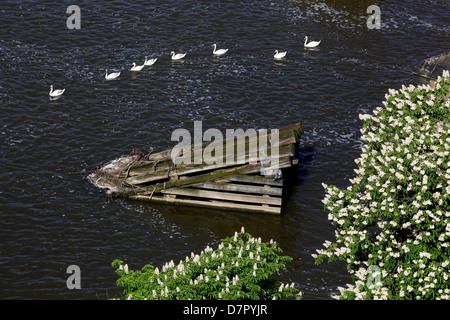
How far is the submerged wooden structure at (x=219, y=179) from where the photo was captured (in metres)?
25.1

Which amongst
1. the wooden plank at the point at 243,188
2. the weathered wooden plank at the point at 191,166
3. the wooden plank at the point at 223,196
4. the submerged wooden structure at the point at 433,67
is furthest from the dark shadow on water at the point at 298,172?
the submerged wooden structure at the point at 433,67

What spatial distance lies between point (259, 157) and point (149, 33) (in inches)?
746

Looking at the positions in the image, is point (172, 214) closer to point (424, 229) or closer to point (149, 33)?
point (424, 229)

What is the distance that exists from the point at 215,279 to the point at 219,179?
10.9 meters

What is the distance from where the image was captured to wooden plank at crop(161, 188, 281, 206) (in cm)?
2552

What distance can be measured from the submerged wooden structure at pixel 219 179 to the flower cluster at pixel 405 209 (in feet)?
23.1

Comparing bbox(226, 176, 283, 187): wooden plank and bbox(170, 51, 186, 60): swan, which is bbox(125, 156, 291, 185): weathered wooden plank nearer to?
bbox(226, 176, 283, 187): wooden plank

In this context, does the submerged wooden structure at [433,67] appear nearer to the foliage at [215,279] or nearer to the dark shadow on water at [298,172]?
the dark shadow on water at [298,172]

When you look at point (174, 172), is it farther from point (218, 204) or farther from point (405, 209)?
point (405, 209)

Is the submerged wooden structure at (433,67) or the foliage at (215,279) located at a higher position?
the submerged wooden structure at (433,67)

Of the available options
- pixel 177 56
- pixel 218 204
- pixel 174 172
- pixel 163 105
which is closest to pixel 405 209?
pixel 218 204
